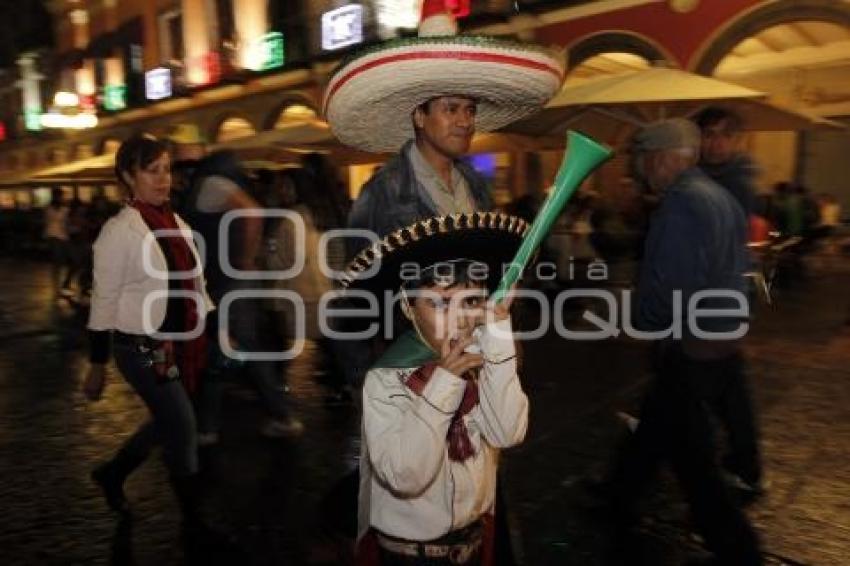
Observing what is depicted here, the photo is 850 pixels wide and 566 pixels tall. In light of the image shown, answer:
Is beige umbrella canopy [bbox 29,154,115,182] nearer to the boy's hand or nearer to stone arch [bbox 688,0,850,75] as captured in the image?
stone arch [bbox 688,0,850,75]

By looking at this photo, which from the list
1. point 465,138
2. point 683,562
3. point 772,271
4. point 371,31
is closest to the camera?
point 465,138

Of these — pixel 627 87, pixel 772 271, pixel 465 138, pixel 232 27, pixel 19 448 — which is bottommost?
pixel 19 448

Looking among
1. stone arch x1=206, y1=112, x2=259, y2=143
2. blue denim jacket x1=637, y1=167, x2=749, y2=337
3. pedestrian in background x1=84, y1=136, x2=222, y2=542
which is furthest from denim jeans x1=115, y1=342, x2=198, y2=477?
stone arch x1=206, y1=112, x2=259, y2=143

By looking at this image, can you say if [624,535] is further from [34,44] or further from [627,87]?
[34,44]

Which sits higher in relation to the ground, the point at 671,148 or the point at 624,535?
the point at 671,148

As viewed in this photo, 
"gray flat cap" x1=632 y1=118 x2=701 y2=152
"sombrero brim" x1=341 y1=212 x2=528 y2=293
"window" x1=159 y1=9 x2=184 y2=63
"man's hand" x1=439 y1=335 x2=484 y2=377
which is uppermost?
"window" x1=159 y1=9 x2=184 y2=63

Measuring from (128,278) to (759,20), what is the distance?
32.7ft

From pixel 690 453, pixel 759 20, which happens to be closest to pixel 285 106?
pixel 759 20

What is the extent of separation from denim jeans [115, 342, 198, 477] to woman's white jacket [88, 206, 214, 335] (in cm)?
13

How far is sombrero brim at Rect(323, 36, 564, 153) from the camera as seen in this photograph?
6.18 feet

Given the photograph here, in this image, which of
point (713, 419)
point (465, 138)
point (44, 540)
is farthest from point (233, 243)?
point (713, 419)

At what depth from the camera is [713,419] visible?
4938mm

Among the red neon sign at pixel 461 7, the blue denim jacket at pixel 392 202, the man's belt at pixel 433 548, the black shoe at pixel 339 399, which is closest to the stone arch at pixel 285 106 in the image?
the red neon sign at pixel 461 7

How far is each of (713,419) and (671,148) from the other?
2496mm
